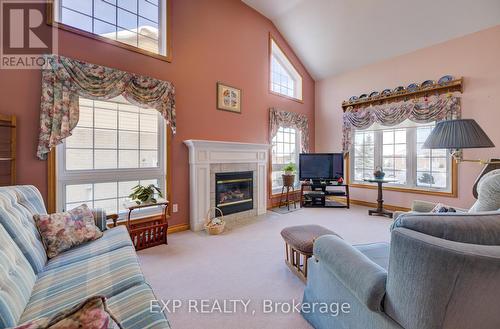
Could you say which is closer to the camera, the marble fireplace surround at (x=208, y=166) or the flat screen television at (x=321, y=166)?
the marble fireplace surround at (x=208, y=166)

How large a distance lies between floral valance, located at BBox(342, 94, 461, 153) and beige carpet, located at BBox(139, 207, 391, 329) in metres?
2.15

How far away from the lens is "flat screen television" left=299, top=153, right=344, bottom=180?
4.95m

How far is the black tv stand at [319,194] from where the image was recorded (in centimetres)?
483

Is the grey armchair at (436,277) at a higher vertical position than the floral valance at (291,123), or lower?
lower

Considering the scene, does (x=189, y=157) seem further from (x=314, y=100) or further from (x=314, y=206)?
(x=314, y=100)

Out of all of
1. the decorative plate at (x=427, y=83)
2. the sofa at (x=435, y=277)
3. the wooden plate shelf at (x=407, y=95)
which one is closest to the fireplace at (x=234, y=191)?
the sofa at (x=435, y=277)

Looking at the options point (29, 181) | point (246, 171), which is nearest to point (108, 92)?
point (29, 181)

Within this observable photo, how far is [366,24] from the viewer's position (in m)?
4.14

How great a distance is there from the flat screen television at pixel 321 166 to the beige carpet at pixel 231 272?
1489mm

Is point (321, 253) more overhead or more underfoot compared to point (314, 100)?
more underfoot

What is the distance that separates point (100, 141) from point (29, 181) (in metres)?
0.78

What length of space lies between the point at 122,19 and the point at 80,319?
3.61m

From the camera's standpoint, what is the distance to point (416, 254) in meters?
0.82

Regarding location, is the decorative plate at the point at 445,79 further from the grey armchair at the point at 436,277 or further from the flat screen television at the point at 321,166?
the grey armchair at the point at 436,277
